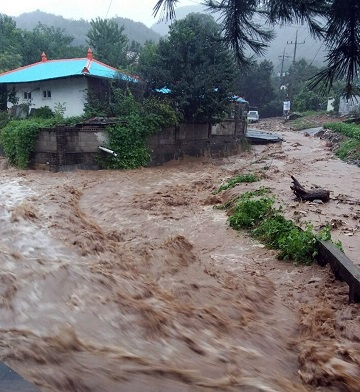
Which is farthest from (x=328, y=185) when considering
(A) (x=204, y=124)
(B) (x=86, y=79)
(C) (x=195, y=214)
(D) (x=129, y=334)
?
(B) (x=86, y=79)

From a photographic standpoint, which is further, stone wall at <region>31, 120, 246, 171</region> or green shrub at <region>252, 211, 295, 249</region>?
stone wall at <region>31, 120, 246, 171</region>

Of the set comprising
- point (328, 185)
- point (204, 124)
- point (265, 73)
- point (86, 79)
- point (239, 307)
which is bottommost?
point (239, 307)

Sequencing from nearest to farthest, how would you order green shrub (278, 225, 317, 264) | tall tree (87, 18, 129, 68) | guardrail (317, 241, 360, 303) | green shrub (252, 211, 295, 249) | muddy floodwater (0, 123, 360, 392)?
muddy floodwater (0, 123, 360, 392)
guardrail (317, 241, 360, 303)
green shrub (278, 225, 317, 264)
green shrub (252, 211, 295, 249)
tall tree (87, 18, 129, 68)

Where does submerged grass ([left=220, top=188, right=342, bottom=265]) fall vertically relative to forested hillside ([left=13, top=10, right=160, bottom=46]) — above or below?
below

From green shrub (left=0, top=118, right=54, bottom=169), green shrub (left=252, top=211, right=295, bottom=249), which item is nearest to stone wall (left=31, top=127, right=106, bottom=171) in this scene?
green shrub (left=0, top=118, right=54, bottom=169)

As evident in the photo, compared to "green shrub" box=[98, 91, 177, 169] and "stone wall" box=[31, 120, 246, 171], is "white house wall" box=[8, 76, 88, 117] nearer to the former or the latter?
"green shrub" box=[98, 91, 177, 169]

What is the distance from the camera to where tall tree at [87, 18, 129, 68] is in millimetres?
35312

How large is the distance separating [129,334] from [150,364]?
0.55 m

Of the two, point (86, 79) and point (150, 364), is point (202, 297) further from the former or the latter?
point (86, 79)

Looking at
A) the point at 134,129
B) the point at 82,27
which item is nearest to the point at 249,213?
the point at 134,129

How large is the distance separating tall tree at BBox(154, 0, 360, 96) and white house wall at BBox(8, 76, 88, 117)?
50.5 feet

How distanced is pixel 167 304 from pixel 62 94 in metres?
16.1

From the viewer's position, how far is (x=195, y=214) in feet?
30.7

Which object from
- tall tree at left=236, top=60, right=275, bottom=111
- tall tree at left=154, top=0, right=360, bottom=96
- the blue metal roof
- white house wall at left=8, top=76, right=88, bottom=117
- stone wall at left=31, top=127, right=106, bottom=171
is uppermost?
tall tree at left=236, top=60, right=275, bottom=111
